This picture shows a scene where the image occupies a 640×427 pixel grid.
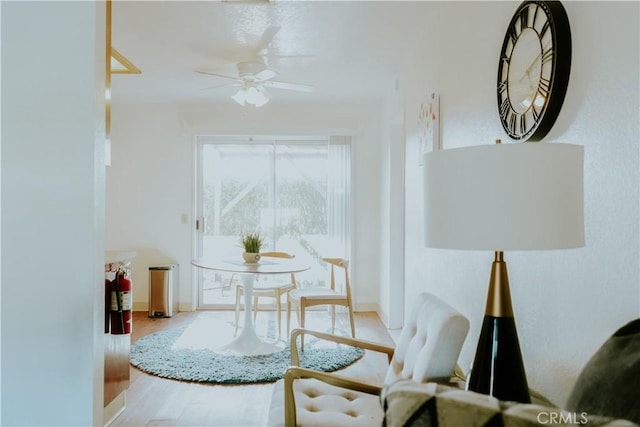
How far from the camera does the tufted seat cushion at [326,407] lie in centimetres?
163

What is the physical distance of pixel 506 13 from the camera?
173cm

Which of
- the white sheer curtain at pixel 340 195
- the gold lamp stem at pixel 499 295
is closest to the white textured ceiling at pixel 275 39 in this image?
the white sheer curtain at pixel 340 195

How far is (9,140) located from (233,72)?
104 inches

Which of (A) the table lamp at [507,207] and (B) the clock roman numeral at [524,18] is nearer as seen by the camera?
(A) the table lamp at [507,207]

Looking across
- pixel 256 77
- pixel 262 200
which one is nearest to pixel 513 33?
pixel 256 77

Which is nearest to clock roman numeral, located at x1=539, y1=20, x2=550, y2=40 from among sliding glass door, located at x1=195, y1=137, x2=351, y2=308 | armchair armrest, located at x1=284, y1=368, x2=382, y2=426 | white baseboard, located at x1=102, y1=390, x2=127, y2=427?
armchair armrest, located at x1=284, y1=368, x2=382, y2=426

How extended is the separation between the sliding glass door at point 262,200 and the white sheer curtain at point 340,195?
0.14 metres

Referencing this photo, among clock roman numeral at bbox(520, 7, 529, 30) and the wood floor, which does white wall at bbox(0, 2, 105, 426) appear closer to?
the wood floor

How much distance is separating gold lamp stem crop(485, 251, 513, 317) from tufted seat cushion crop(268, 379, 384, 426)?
666 mm

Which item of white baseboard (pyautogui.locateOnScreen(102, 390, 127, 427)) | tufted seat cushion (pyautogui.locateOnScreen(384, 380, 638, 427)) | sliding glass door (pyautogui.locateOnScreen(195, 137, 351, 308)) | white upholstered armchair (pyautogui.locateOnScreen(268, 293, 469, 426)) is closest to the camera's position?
tufted seat cushion (pyautogui.locateOnScreen(384, 380, 638, 427))

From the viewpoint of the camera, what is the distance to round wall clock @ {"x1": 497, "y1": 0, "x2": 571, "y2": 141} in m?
1.27

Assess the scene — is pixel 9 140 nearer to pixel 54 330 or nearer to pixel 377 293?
pixel 54 330

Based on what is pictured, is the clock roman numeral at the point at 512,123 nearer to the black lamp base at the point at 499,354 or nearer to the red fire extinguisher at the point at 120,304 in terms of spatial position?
the black lamp base at the point at 499,354

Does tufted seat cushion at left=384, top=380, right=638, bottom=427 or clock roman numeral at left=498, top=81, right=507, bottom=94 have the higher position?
clock roman numeral at left=498, top=81, right=507, bottom=94
